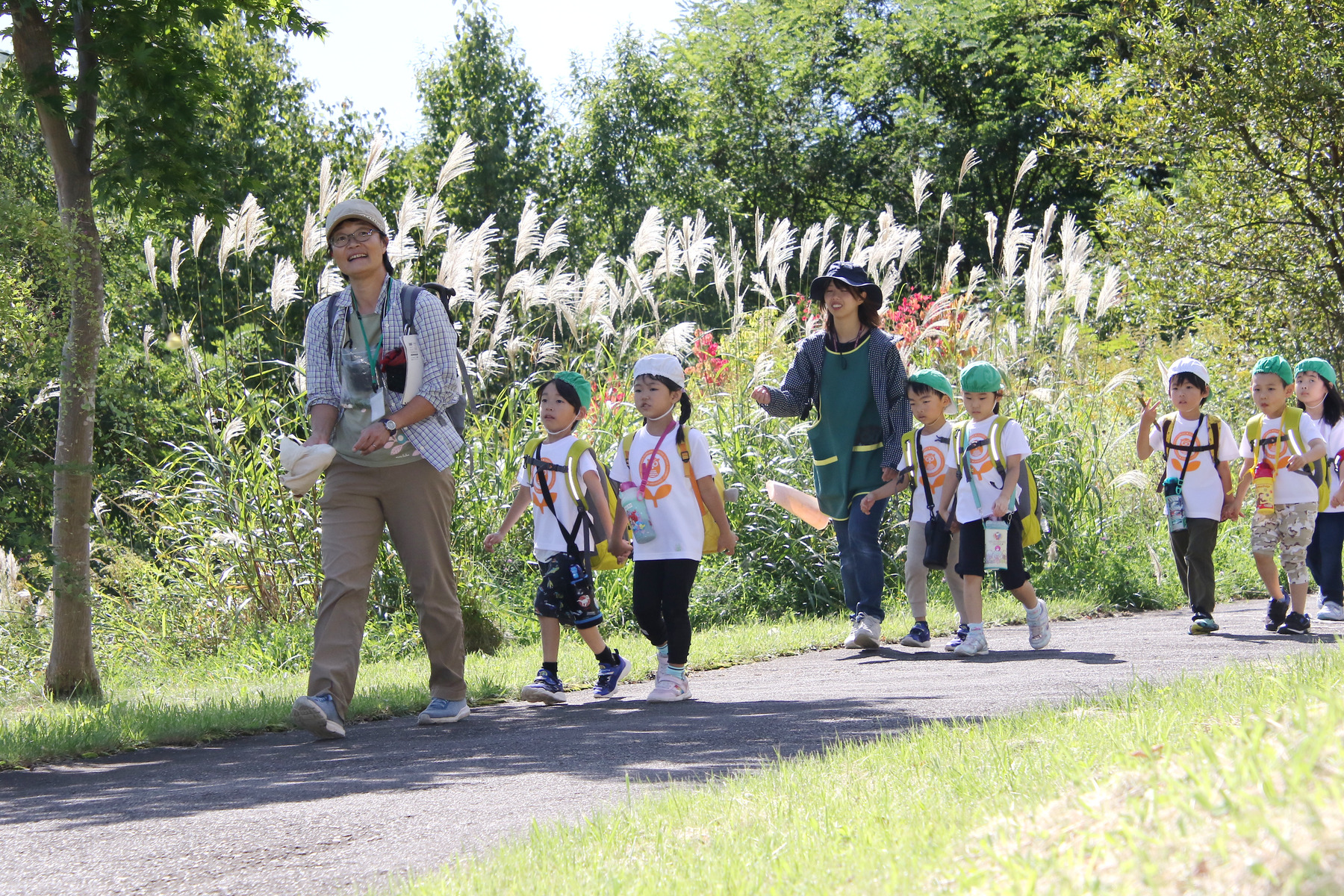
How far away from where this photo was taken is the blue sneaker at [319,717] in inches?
214

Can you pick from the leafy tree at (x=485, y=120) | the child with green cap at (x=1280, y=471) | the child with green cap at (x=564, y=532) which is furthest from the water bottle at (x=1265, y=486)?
the leafy tree at (x=485, y=120)

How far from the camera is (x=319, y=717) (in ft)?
17.9

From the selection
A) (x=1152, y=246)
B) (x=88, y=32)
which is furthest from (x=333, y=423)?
(x=1152, y=246)

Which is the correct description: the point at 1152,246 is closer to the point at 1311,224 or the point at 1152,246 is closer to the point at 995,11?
the point at 1311,224

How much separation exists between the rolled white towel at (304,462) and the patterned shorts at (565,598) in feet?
5.24

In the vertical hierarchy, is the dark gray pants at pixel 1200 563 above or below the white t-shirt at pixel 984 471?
below

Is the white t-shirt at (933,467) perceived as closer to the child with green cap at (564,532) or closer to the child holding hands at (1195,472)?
the child holding hands at (1195,472)

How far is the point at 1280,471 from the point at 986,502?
2.29m

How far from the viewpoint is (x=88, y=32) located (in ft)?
23.8

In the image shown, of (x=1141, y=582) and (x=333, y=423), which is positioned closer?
(x=333, y=423)

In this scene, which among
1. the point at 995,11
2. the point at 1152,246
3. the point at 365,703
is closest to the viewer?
the point at 365,703

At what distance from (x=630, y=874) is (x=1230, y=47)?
1267 centimetres

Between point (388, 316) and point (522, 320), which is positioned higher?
point (522, 320)

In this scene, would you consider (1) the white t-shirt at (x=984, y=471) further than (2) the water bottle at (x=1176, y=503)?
No
